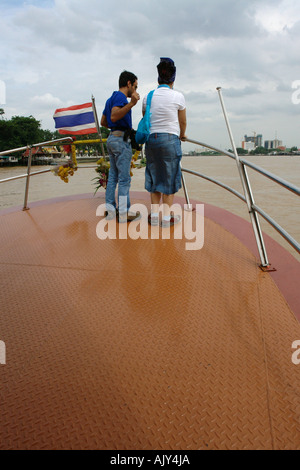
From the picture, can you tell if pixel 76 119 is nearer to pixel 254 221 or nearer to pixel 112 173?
pixel 112 173

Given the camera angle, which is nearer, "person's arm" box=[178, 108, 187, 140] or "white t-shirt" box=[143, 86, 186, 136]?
"white t-shirt" box=[143, 86, 186, 136]

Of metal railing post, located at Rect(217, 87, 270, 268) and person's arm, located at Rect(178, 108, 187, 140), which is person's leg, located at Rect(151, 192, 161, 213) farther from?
metal railing post, located at Rect(217, 87, 270, 268)

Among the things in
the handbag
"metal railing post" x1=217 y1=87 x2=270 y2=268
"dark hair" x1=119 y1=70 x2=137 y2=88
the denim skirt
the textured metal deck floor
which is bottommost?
the textured metal deck floor

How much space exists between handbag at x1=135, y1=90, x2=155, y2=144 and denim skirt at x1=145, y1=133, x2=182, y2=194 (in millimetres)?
67

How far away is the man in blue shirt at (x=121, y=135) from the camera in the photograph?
2.92m

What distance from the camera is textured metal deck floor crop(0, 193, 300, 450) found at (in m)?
1.14

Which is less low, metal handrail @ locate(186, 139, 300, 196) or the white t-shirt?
the white t-shirt

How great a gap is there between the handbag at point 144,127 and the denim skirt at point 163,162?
2.6 inches

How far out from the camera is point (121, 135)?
3.15 metres

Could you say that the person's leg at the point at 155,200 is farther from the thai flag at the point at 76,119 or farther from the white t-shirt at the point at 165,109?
the thai flag at the point at 76,119

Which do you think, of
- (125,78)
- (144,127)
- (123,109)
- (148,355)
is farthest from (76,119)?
(148,355)

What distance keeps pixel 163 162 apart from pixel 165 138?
24 cm

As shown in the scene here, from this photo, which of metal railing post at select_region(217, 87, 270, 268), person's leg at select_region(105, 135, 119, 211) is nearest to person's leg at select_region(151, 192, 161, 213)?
person's leg at select_region(105, 135, 119, 211)
